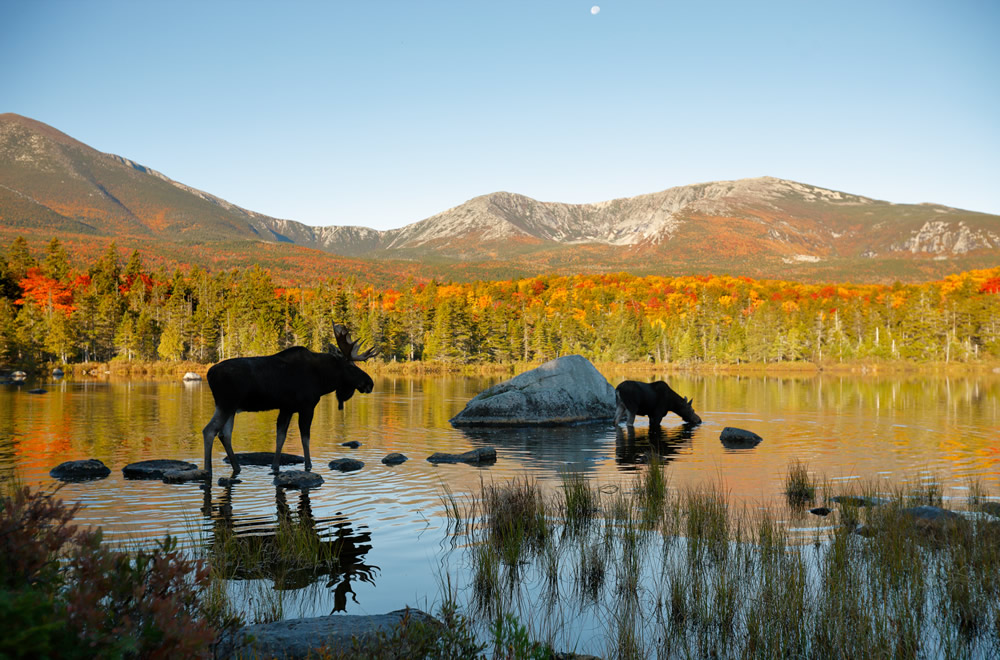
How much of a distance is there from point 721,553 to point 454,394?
128ft

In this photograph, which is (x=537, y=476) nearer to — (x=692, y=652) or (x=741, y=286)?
(x=692, y=652)

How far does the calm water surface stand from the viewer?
9789mm

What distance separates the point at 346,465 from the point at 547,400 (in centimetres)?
1291

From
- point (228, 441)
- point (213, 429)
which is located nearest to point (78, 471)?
point (213, 429)

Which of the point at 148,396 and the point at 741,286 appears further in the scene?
the point at 741,286

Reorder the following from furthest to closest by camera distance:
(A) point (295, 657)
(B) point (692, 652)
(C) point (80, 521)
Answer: (C) point (80, 521) < (B) point (692, 652) < (A) point (295, 657)

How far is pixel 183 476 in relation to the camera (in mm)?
14461

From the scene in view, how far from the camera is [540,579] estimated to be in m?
8.37

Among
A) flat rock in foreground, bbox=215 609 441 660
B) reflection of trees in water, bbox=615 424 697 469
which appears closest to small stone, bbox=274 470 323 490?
reflection of trees in water, bbox=615 424 697 469

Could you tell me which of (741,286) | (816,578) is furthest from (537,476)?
(741,286)

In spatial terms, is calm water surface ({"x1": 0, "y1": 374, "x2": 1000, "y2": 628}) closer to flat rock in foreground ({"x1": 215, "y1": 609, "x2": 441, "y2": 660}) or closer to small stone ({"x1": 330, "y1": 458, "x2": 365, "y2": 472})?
small stone ({"x1": 330, "y1": 458, "x2": 365, "y2": 472})

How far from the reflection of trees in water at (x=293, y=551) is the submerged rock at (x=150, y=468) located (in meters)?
4.32

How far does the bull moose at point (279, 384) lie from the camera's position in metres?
14.7

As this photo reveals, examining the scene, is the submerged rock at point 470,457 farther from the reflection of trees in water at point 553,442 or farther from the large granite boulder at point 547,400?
the large granite boulder at point 547,400
